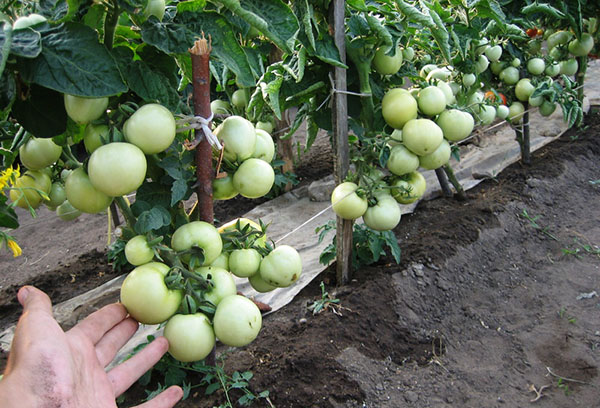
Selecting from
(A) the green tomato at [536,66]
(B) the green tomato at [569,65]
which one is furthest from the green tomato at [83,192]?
(B) the green tomato at [569,65]

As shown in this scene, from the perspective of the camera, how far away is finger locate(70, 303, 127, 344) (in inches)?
49.0

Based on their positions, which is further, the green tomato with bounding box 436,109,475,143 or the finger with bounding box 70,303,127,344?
the green tomato with bounding box 436,109,475,143

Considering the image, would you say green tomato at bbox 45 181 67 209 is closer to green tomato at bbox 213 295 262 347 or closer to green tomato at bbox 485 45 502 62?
green tomato at bbox 213 295 262 347

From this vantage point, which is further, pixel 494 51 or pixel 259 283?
pixel 494 51

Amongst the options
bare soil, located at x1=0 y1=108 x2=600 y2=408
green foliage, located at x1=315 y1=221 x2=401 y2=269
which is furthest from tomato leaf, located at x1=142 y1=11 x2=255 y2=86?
green foliage, located at x1=315 y1=221 x2=401 y2=269

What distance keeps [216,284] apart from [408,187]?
1.07 m

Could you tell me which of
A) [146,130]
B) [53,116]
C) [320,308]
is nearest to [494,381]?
[320,308]

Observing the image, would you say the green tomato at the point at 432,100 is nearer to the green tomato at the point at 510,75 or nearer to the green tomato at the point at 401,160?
the green tomato at the point at 401,160

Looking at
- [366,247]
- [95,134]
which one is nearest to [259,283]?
[95,134]

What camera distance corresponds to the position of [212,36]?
114 cm

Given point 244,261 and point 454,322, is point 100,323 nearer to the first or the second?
point 244,261

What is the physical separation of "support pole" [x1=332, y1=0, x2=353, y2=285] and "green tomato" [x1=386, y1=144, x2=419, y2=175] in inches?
10.9

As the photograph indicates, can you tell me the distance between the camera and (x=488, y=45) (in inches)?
117

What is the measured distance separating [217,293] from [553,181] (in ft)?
11.3
